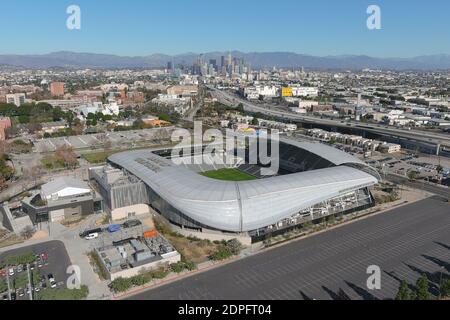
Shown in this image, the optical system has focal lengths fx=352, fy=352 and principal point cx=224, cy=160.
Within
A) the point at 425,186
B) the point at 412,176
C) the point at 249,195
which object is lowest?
the point at 425,186

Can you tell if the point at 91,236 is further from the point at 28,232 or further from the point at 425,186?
the point at 425,186

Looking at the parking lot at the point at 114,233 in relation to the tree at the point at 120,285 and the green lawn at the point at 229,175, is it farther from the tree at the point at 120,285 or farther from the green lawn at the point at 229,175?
the green lawn at the point at 229,175

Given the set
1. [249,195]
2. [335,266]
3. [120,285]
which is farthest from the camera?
[249,195]

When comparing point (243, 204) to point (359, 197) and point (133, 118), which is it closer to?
point (359, 197)

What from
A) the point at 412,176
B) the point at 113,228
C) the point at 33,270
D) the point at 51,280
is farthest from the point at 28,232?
the point at 412,176

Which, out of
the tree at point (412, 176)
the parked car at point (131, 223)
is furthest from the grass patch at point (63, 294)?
the tree at point (412, 176)

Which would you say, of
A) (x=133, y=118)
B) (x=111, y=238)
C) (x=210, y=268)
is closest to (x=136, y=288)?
(x=210, y=268)
